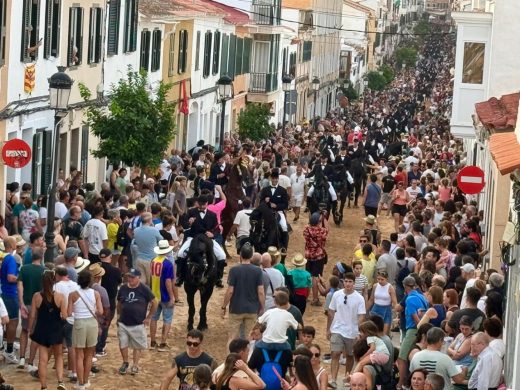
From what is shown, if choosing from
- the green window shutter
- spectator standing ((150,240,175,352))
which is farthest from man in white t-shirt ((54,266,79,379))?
the green window shutter

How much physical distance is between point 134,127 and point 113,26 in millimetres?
7971

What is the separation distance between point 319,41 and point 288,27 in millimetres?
14913

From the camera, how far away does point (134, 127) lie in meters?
31.0

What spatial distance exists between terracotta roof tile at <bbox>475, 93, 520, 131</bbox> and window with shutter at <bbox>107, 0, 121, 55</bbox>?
14099 mm

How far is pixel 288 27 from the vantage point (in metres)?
70.9

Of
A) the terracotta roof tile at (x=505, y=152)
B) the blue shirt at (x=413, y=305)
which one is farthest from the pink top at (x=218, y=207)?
the terracotta roof tile at (x=505, y=152)

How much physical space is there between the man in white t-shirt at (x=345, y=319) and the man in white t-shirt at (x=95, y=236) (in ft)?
15.2

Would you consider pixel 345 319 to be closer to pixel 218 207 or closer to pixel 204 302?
pixel 204 302

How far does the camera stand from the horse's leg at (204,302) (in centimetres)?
2058

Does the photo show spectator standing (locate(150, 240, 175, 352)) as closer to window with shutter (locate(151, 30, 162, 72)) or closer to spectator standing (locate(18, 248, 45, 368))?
spectator standing (locate(18, 248, 45, 368))

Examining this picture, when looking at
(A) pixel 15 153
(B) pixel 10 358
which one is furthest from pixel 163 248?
(A) pixel 15 153

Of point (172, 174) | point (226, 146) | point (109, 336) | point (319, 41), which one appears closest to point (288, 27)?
A: point (319, 41)

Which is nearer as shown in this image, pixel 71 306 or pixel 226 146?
pixel 71 306

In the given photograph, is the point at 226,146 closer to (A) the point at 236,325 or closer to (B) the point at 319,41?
(A) the point at 236,325
